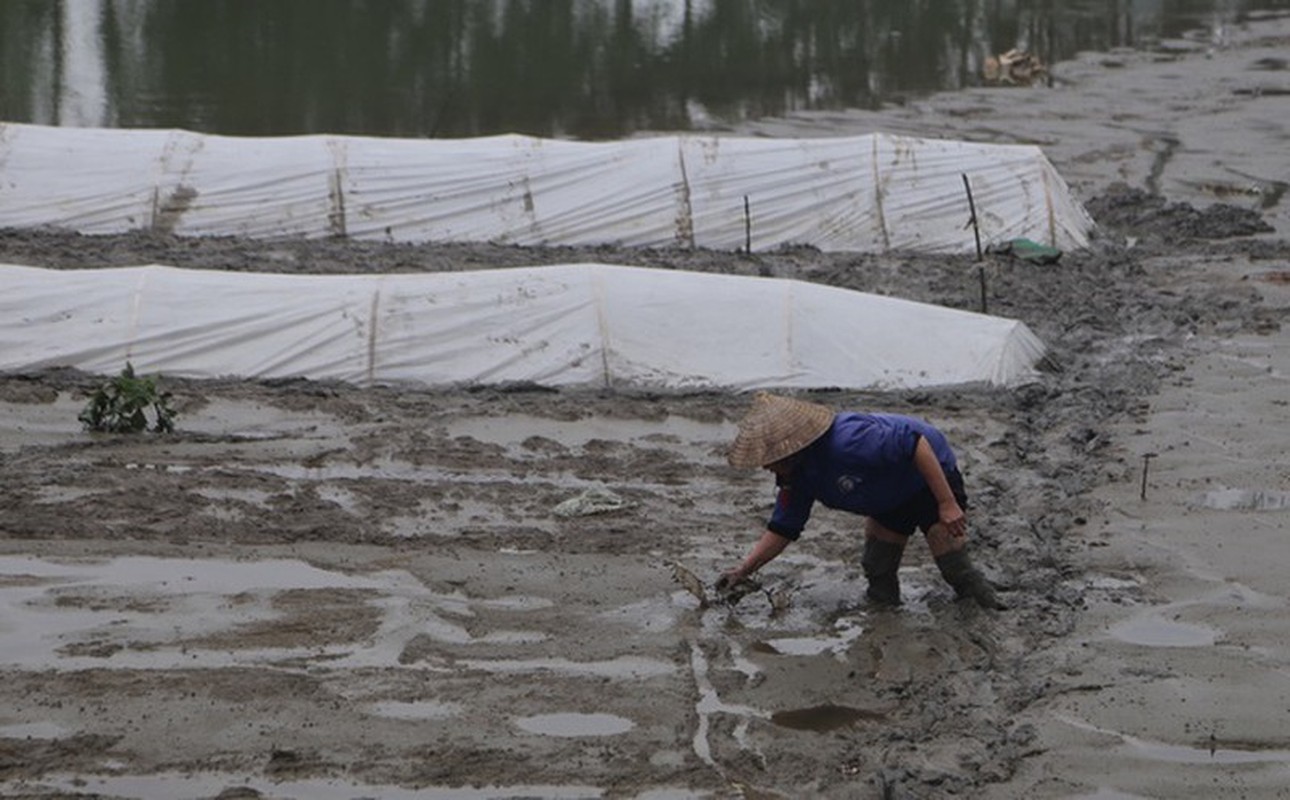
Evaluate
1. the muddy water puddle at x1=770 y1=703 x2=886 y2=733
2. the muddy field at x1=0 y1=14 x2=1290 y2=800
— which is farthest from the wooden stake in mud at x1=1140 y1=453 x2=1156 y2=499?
the muddy water puddle at x1=770 y1=703 x2=886 y2=733

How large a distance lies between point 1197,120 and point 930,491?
1540 cm

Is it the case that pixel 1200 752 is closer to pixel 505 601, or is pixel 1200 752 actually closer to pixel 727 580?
pixel 727 580

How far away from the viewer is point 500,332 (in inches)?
490

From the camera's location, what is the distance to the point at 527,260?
15.4 meters

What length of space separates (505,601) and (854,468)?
1707 millimetres

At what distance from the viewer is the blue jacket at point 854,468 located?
812cm

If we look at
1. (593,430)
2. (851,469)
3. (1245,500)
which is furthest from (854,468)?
(593,430)

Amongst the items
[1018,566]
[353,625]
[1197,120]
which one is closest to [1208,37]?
[1197,120]

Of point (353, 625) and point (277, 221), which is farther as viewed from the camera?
point (277, 221)

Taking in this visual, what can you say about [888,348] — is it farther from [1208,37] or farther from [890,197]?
[1208,37]

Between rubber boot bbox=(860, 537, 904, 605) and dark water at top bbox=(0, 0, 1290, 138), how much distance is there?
1288 cm

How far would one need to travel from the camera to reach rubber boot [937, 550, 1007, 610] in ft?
27.8

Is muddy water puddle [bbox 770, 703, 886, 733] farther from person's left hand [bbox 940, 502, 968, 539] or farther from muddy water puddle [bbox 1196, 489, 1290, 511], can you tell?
muddy water puddle [bbox 1196, 489, 1290, 511]

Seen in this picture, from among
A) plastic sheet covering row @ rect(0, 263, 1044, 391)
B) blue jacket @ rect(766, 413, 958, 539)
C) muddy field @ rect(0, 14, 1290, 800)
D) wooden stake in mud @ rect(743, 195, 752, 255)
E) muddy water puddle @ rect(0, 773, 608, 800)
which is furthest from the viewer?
wooden stake in mud @ rect(743, 195, 752, 255)
